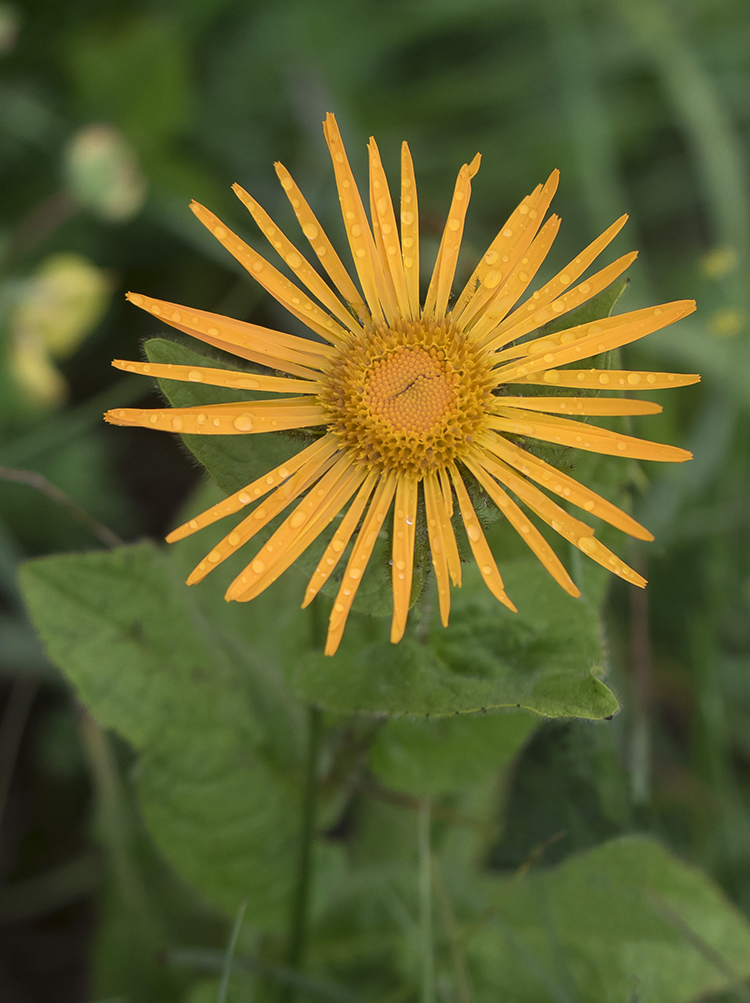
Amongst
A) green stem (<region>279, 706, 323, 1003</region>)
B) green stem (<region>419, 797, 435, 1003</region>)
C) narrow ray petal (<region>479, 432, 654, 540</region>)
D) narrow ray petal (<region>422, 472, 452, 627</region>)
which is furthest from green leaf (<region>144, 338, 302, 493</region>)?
green stem (<region>419, 797, 435, 1003</region>)

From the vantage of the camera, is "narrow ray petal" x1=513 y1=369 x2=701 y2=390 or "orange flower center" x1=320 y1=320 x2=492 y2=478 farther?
"orange flower center" x1=320 y1=320 x2=492 y2=478

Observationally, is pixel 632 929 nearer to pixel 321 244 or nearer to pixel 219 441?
pixel 219 441

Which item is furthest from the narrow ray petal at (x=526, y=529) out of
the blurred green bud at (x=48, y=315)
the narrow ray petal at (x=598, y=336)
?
the blurred green bud at (x=48, y=315)

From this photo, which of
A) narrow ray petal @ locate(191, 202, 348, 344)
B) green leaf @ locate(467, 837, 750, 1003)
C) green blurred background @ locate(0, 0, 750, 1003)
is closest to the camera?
narrow ray petal @ locate(191, 202, 348, 344)

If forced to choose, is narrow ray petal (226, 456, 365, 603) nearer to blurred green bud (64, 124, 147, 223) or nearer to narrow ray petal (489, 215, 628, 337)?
narrow ray petal (489, 215, 628, 337)

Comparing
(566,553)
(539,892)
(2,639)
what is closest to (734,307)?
(566,553)

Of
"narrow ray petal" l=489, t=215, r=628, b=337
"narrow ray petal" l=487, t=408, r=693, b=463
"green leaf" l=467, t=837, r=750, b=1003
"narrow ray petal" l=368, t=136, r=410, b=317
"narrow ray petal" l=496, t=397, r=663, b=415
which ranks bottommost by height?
"green leaf" l=467, t=837, r=750, b=1003
